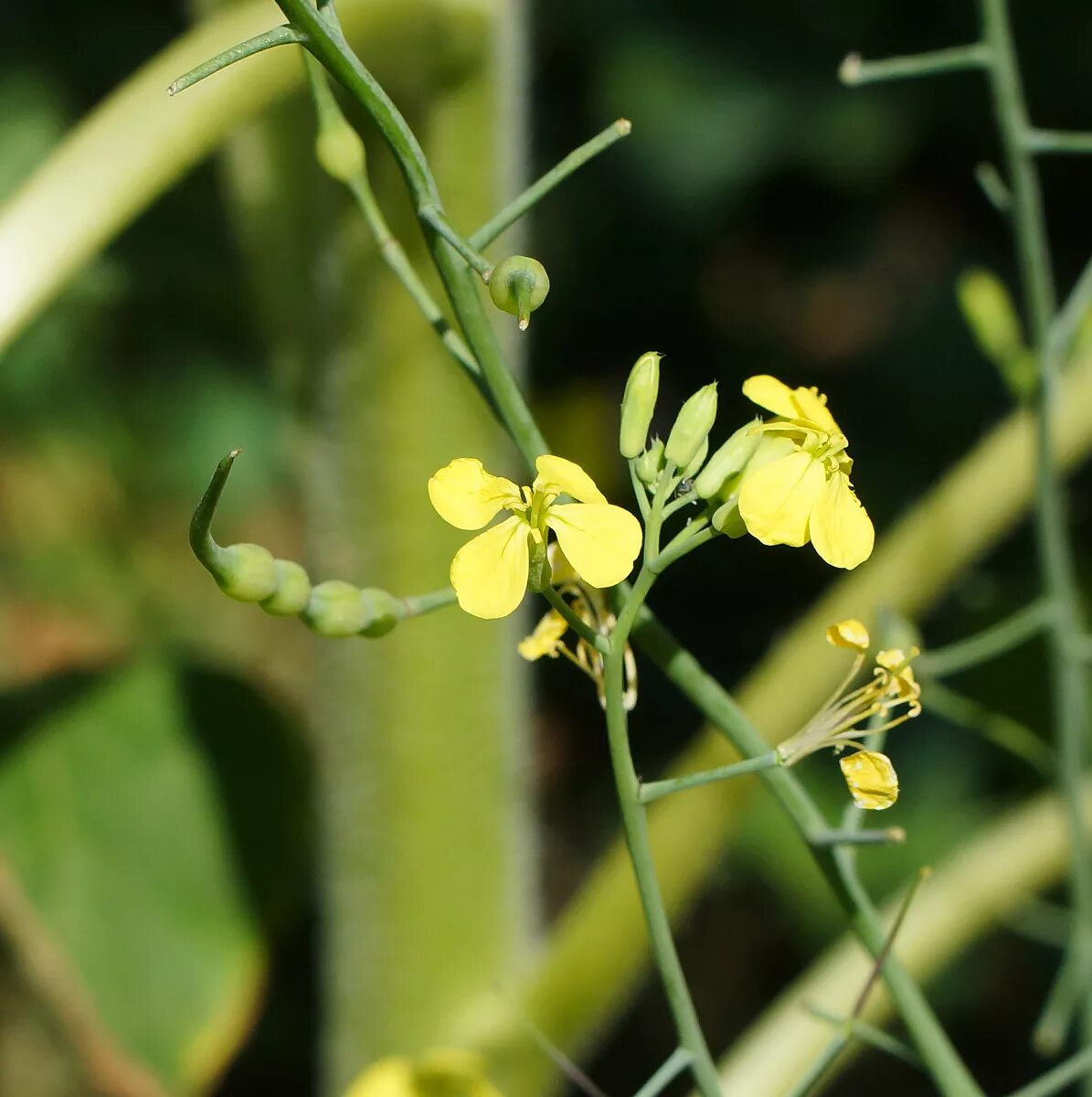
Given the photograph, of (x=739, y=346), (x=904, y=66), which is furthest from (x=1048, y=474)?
(x=739, y=346)

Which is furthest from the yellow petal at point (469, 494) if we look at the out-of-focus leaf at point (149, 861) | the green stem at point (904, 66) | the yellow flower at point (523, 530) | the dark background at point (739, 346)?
the dark background at point (739, 346)

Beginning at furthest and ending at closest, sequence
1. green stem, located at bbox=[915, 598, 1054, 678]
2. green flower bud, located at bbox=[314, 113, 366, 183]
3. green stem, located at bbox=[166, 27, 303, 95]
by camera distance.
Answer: green stem, located at bbox=[915, 598, 1054, 678]
green flower bud, located at bbox=[314, 113, 366, 183]
green stem, located at bbox=[166, 27, 303, 95]

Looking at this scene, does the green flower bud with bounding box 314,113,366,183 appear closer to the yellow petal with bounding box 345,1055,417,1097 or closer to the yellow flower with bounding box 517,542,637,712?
the yellow flower with bounding box 517,542,637,712

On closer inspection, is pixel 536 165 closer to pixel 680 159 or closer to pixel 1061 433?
pixel 680 159

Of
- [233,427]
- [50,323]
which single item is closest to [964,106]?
[233,427]

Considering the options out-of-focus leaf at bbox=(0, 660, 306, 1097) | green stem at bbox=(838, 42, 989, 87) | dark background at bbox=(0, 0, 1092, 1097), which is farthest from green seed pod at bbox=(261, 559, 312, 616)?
dark background at bbox=(0, 0, 1092, 1097)

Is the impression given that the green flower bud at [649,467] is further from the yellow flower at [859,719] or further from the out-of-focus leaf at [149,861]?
the out-of-focus leaf at [149,861]
